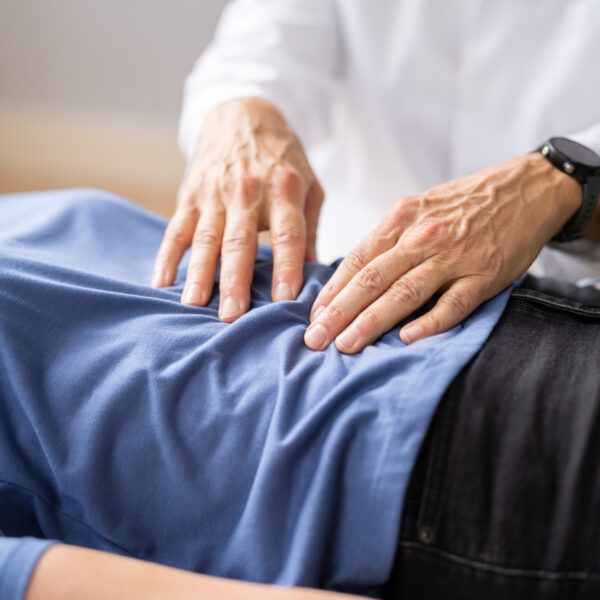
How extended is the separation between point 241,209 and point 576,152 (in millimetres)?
426

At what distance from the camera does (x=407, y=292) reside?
0.67 m

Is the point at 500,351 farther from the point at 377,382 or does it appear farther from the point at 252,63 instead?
the point at 252,63

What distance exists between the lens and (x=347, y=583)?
0.51 metres

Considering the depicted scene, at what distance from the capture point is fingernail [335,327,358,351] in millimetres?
622

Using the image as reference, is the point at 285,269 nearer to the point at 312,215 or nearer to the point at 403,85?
the point at 312,215

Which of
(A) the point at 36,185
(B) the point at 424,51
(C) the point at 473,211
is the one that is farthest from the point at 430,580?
(A) the point at 36,185

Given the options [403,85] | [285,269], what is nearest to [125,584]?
Answer: [285,269]

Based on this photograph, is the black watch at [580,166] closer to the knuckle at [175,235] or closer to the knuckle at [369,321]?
the knuckle at [369,321]

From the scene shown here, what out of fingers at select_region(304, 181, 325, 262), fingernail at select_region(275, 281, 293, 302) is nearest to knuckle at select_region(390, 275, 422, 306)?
fingernail at select_region(275, 281, 293, 302)

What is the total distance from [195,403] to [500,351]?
0.27 metres

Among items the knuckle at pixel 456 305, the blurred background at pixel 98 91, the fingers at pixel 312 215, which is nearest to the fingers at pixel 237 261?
the fingers at pixel 312 215

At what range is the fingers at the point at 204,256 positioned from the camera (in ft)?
2.31

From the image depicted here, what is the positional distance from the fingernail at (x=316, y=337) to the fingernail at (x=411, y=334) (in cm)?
8

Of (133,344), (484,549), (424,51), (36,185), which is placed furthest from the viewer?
(36,185)
